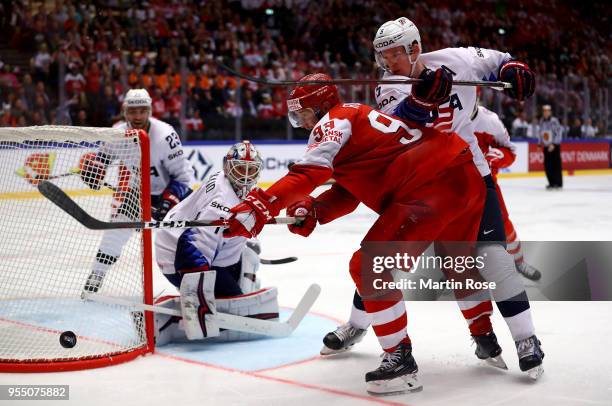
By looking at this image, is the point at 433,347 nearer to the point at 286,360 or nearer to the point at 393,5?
the point at 286,360

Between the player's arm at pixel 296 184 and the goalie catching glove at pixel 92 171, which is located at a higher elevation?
the player's arm at pixel 296 184

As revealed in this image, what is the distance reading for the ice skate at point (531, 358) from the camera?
2885 millimetres

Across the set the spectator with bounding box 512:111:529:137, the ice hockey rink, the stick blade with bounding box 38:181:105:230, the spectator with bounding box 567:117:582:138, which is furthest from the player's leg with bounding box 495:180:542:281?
the spectator with bounding box 567:117:582:138

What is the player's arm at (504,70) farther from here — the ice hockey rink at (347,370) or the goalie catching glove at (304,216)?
the ice hockey rink at (347,370)

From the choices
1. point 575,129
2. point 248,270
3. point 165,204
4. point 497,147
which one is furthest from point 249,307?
point 575,129

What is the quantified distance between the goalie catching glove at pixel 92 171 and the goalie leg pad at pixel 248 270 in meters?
0.73

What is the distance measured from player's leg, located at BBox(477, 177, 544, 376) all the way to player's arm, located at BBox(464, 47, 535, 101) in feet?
1.56

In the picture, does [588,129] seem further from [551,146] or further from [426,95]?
[426,95]

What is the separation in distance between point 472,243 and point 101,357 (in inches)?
56.8

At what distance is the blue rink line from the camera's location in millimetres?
3180

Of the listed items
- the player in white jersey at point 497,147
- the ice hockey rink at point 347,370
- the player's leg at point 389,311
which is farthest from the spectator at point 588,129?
the player's leg at point 389,311

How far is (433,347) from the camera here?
11.3 feet

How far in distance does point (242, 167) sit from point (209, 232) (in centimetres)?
32

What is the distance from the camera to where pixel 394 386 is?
109 inches
